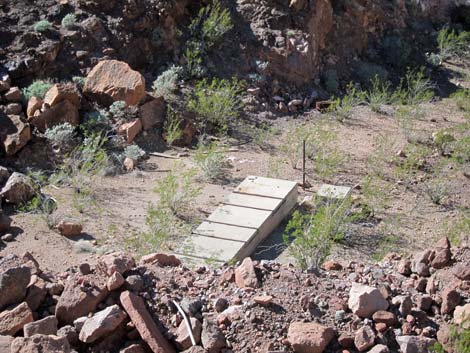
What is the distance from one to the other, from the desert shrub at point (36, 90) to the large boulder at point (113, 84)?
48 centimetres

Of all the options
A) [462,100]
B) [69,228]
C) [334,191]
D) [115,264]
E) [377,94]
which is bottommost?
[462,100]

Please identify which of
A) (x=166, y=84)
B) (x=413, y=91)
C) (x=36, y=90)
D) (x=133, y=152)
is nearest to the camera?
(x=133, y=152)

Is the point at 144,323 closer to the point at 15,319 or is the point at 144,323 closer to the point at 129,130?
the point at 15,319

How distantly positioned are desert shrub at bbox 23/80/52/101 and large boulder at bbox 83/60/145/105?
0.48 m

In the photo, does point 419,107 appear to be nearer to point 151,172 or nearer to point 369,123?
point 369,123

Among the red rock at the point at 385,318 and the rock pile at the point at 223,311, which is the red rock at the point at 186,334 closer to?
the rock pile at the point at 223,311

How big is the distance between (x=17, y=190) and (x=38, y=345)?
3500 millimetres

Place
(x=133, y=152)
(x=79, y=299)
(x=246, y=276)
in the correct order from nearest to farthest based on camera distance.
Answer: (x=79, y=299) → (x=246, y=276) → (x=133, y=152)

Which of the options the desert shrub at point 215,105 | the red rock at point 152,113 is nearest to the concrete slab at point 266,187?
the desert shrub at point 215,105

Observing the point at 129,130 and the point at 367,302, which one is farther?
the point at 129,130

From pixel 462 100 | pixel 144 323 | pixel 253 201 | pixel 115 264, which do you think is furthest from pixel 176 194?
pixel 462 100

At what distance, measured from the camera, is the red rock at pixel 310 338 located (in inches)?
162

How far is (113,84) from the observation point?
349 inches

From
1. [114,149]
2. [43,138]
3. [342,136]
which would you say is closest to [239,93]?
[342,136]
